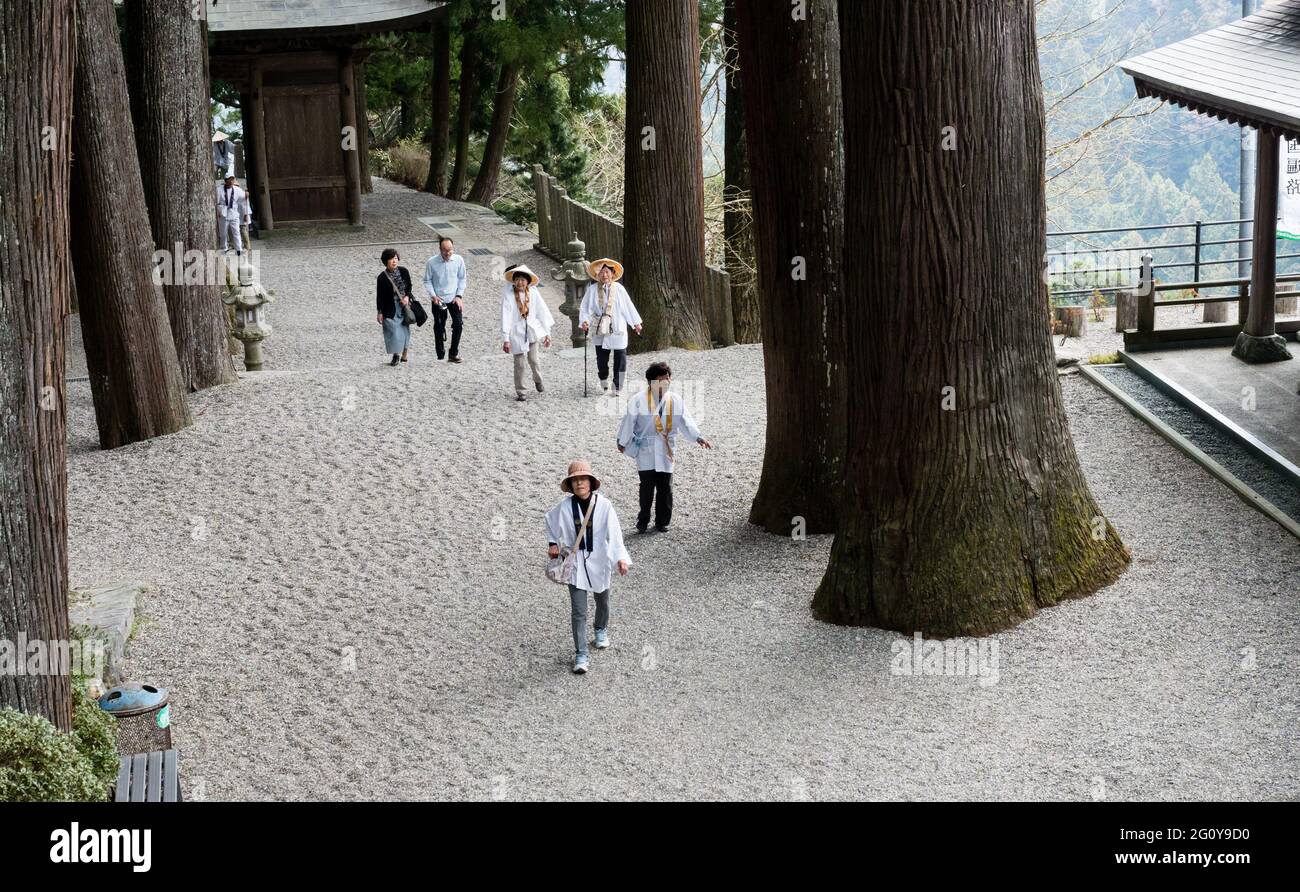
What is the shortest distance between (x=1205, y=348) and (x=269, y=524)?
10.9 meters

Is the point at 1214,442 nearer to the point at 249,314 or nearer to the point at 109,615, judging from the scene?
the point at 109,615

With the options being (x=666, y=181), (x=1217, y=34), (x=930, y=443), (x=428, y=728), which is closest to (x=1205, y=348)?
(x=1217, y=34)

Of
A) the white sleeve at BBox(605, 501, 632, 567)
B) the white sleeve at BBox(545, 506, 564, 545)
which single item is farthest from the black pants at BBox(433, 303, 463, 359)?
the white sleeve at BBox(605, 501, 632, 567)

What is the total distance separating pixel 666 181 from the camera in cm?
1830

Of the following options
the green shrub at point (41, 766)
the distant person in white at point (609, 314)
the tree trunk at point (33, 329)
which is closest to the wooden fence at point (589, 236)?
the distant person in white at point (609, 314)

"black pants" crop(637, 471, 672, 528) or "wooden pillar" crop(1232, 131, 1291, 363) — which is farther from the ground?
"wooden pillar" crop(1232, 131, 1291, 363)

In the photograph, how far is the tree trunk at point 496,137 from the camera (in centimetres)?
3192

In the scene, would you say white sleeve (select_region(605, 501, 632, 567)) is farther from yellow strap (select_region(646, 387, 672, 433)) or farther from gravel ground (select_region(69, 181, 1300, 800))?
yellow strap (select_region(646, 387, 672, 433))

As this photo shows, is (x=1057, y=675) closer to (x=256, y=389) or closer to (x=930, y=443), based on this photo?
(x=930, y=443)

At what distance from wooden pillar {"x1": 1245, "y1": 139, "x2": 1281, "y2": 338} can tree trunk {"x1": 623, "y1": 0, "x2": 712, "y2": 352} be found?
6.61m

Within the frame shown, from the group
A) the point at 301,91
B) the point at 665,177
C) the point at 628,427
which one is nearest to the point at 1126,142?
the point at 665,177

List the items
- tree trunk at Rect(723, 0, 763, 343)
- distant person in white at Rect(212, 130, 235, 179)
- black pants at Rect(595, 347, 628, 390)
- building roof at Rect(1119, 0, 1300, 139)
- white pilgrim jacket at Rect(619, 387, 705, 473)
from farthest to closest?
distant person in white at Rect(212, 130, 235, 179) < tree trunk at Rect(723, 0, 763, 343) < black pants at Rect(595, 347, 628, 390) < building roof at Rect(1119, 0, 1300, 139) < white pilgrim jacket at Rect(619, 387, 705, 473)

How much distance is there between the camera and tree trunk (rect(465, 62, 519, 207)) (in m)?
31.9

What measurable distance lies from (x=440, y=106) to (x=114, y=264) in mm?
20176
